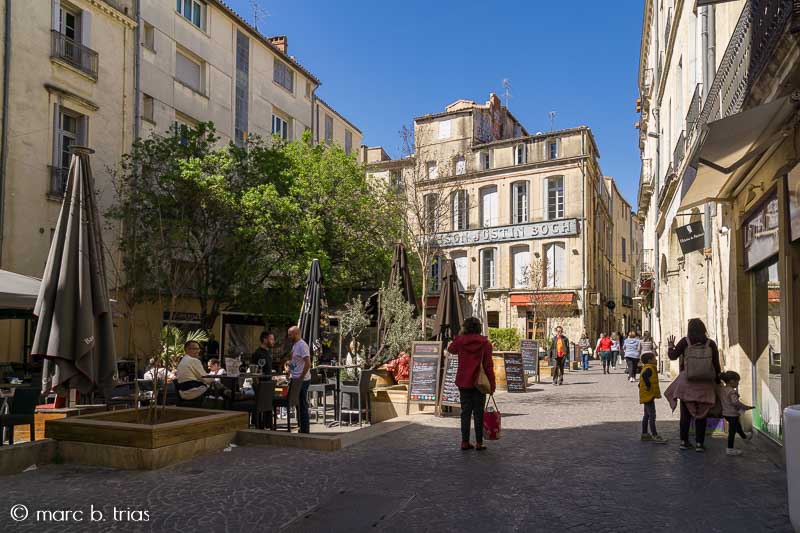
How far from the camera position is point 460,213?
43.4m

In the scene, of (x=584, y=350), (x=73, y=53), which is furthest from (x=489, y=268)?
(x=73, y=53)

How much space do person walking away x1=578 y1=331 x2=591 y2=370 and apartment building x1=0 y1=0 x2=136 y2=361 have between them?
65.6 ft

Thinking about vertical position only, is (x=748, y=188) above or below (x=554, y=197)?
below

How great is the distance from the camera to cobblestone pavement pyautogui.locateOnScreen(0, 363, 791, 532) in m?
5.39

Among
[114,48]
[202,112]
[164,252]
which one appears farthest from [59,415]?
[202,112]

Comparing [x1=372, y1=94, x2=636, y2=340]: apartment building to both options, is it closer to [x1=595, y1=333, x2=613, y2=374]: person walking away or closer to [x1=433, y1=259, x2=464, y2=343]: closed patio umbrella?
[x1=595, y1=333, x2=613, y2=374]: person walking away

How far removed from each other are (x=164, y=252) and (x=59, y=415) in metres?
11.0

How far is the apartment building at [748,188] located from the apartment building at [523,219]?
75.3ft

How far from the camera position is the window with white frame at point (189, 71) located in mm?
26203

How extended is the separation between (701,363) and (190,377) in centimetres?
669

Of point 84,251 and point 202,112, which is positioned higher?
point 202,112

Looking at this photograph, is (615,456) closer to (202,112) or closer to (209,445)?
(209,445)

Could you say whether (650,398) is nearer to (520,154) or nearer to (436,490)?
(436,490)

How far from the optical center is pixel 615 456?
8.19m
